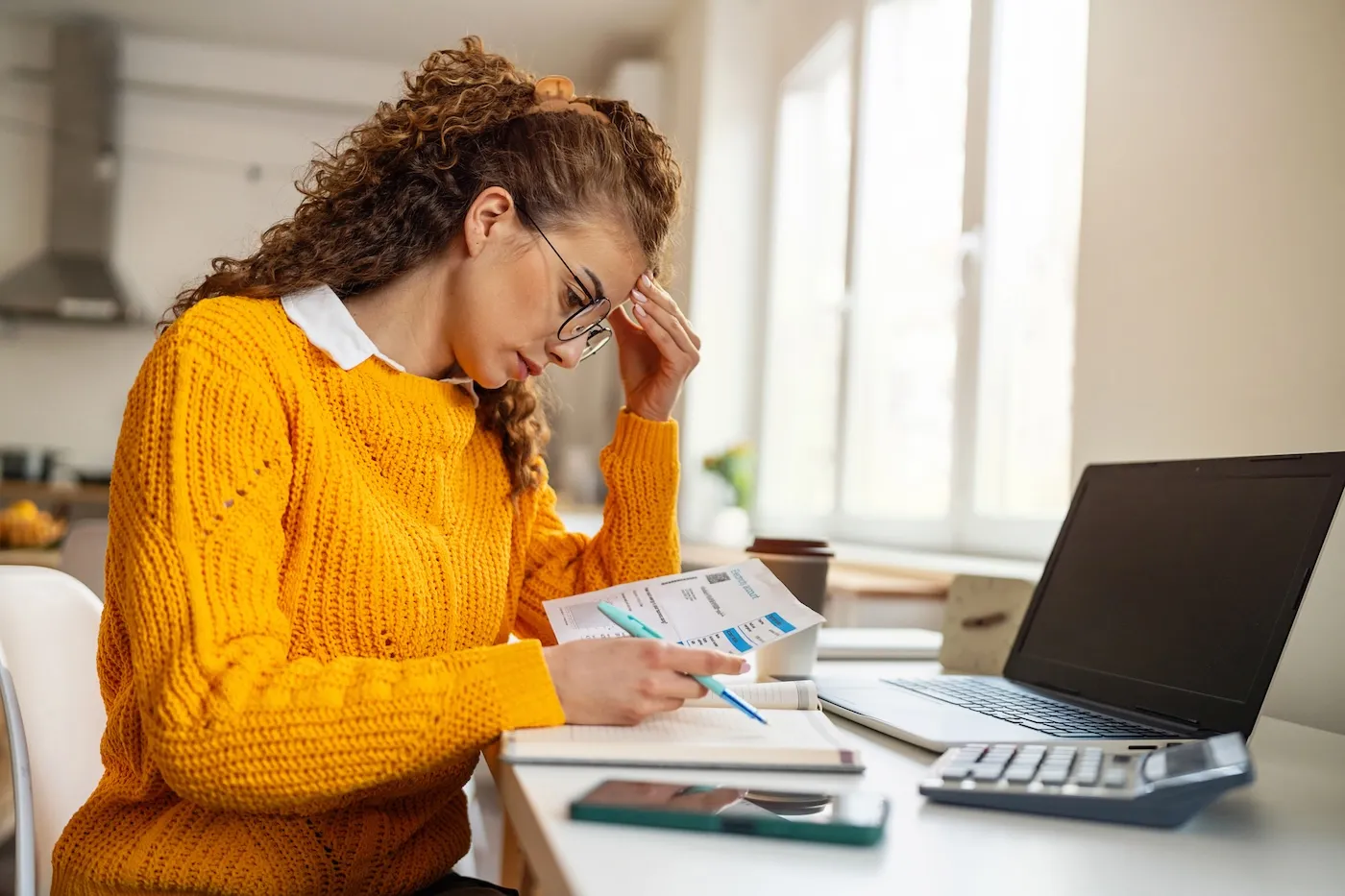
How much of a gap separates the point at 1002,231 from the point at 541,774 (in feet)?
6.63

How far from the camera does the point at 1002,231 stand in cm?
240

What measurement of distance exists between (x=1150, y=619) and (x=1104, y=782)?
38 centimetres

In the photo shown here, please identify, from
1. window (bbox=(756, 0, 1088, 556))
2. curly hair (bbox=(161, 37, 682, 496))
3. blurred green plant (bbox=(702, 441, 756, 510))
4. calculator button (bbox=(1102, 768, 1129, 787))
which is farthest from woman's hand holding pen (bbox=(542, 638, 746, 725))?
blurred green plant (bbox=(702, 441, 756, 510))

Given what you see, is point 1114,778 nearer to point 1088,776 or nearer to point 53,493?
point 1088,776

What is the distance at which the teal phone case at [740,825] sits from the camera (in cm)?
56

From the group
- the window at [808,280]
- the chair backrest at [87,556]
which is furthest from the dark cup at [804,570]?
the window at [808,280]

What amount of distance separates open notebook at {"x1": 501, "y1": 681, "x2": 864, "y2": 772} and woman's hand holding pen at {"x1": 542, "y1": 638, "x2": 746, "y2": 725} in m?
0.01

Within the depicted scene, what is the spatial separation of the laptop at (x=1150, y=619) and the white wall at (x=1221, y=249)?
0.57 ft

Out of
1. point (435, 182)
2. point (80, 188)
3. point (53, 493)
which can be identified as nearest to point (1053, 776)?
point (435, 182)

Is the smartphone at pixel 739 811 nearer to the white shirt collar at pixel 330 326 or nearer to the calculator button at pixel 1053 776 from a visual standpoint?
the calculator button at pixel 1053 776

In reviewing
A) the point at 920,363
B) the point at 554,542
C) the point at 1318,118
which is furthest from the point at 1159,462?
the point at 920,363

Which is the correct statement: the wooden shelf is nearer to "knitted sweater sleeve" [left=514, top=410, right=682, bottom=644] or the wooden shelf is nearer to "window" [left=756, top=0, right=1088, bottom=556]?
"window" [left=756, top=0, right=1088, bottom=556]

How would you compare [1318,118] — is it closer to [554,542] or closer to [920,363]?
[554,542]

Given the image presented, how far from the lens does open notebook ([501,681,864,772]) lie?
688mm
